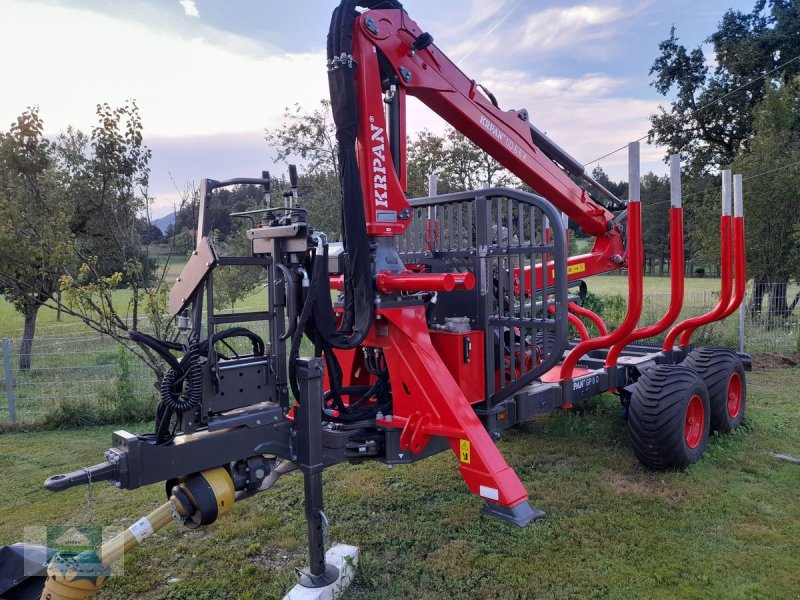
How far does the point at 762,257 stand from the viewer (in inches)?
599

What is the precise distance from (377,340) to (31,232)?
5.51 metres

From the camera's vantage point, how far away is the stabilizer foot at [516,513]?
346 centimetres

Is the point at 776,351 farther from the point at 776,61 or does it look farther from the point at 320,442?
the point at 776,61

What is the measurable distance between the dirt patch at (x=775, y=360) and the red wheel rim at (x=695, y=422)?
5.54 metres

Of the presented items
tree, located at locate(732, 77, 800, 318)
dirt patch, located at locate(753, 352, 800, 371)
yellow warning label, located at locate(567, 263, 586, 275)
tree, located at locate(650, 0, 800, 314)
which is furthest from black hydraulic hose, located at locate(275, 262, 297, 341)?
tree, located at locate(650, 0, 800, 314)

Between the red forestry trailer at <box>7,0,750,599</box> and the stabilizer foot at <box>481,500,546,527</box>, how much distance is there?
0.03 ft

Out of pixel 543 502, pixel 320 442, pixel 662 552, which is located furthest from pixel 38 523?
pixel 662 552

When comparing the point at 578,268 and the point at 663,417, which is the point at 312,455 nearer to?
the point at 663,417

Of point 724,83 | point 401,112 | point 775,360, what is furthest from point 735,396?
point 724,83

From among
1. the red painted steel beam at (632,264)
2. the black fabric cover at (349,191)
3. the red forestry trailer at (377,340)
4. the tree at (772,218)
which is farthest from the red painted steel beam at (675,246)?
the tree at (772,218)

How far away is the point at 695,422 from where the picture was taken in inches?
221

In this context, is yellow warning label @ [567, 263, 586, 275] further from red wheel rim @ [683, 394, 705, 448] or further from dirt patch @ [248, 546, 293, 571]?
dirt patch @ [248, 546, 293, 571]

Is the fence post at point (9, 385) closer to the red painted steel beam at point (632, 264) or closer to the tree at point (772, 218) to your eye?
the red painted steel beam at point (632, 264)

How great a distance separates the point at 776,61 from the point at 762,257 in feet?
45.4
